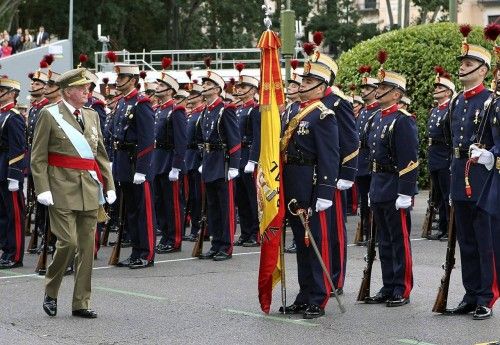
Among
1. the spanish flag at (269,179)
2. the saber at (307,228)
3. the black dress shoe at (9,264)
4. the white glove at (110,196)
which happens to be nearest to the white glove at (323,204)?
the saber at (307,228)

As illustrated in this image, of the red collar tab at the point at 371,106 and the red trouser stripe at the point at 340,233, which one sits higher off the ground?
the red collar tab at the point at 371,106

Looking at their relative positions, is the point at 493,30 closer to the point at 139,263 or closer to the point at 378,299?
the point at 378,299

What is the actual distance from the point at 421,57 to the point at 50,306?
503 inches

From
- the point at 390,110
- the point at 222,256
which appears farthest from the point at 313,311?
the point at 222,256

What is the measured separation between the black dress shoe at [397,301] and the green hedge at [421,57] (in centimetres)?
1103

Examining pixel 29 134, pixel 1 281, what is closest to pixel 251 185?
pixel 29 134

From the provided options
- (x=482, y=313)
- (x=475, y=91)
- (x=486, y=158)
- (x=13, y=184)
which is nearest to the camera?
(x=486, y=158)

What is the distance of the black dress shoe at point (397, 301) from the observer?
10.1 m

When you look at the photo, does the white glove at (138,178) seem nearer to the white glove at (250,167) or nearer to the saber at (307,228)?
the white glove at (250,167)

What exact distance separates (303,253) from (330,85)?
66.0 inches

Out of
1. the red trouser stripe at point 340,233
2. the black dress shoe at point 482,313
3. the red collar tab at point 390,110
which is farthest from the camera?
the red trouser stripe at point 340,233

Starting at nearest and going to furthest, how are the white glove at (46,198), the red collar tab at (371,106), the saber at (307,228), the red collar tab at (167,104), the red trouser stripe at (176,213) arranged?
1. the saber at (307,228)
2. the white glove at (46,198)
3. the red trouser stripe at (176,213)
4. the red collar tab at (167,104)
5. the red collar tab at (371,106)

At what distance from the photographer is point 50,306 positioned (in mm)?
9789

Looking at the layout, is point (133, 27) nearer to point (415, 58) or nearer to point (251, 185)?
point (415, 58)
